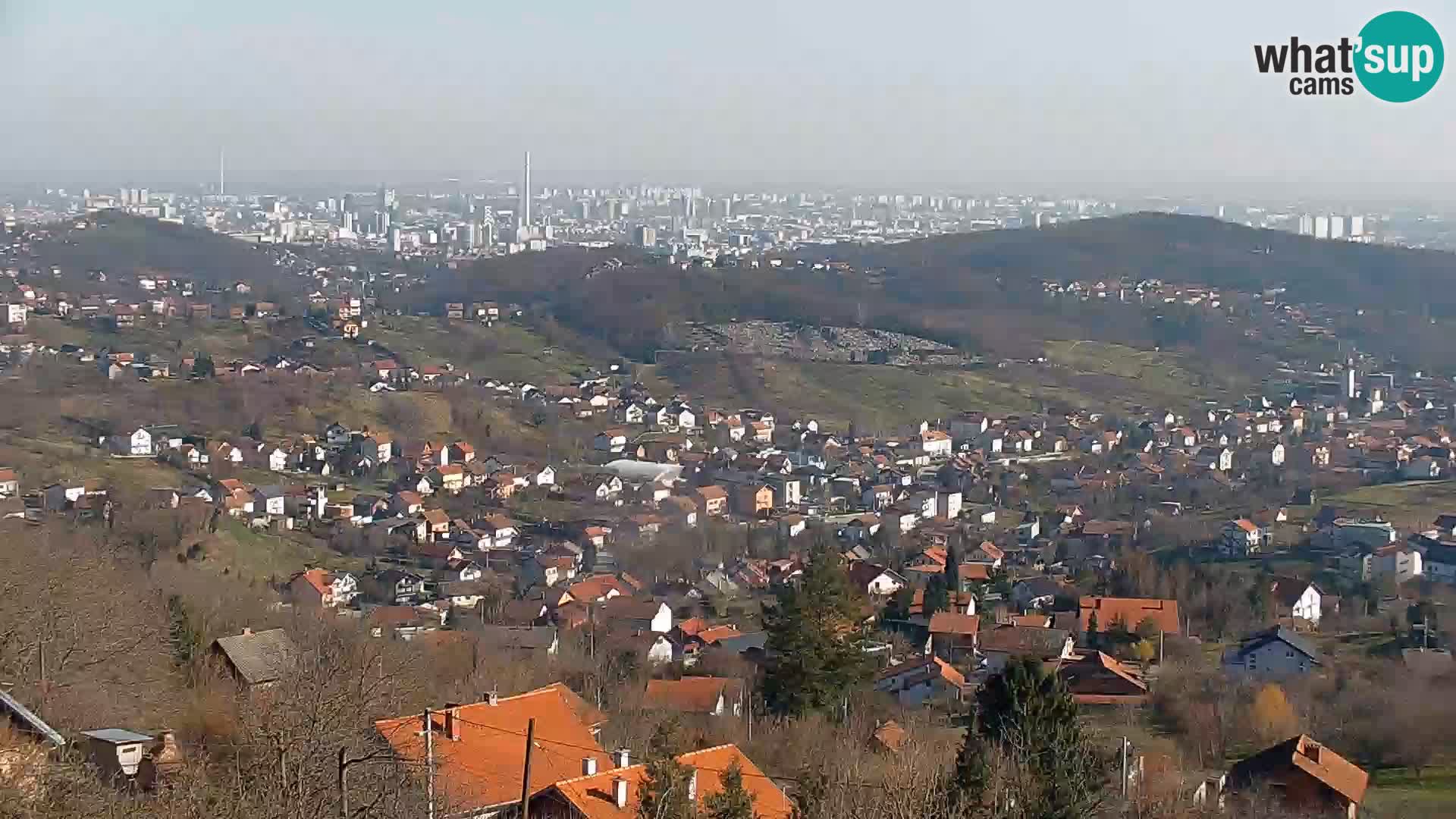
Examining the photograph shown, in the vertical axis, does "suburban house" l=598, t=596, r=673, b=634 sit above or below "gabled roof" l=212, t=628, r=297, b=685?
below

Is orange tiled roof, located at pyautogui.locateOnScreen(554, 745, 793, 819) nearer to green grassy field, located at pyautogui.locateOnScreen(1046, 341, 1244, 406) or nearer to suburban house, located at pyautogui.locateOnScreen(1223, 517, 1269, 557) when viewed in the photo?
suburban house, located at pyautogui.locateOnScreen(1223, 517, 1269, 557)

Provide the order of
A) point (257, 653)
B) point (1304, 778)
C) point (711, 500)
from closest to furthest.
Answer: point (1304, 778)
point (257, 653)
point (711, 500)

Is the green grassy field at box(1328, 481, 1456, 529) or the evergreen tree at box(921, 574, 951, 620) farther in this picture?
the green grassy field at box(1328, 481, 1456, 529)

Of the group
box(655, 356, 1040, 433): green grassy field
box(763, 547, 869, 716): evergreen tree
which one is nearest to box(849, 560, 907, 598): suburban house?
box(763, 547, 869, 716): evergreen tree

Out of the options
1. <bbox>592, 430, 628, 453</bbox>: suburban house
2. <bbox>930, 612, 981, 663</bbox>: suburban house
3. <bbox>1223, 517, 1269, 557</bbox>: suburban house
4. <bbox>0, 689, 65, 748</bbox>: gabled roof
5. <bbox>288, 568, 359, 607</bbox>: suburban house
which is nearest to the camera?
<bbox>0, 689, 65, 748</bbox>: gabled roof

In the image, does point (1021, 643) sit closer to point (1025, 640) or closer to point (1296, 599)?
point (1025, 640)

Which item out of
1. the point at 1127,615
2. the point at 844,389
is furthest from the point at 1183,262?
the point at 1127,615
